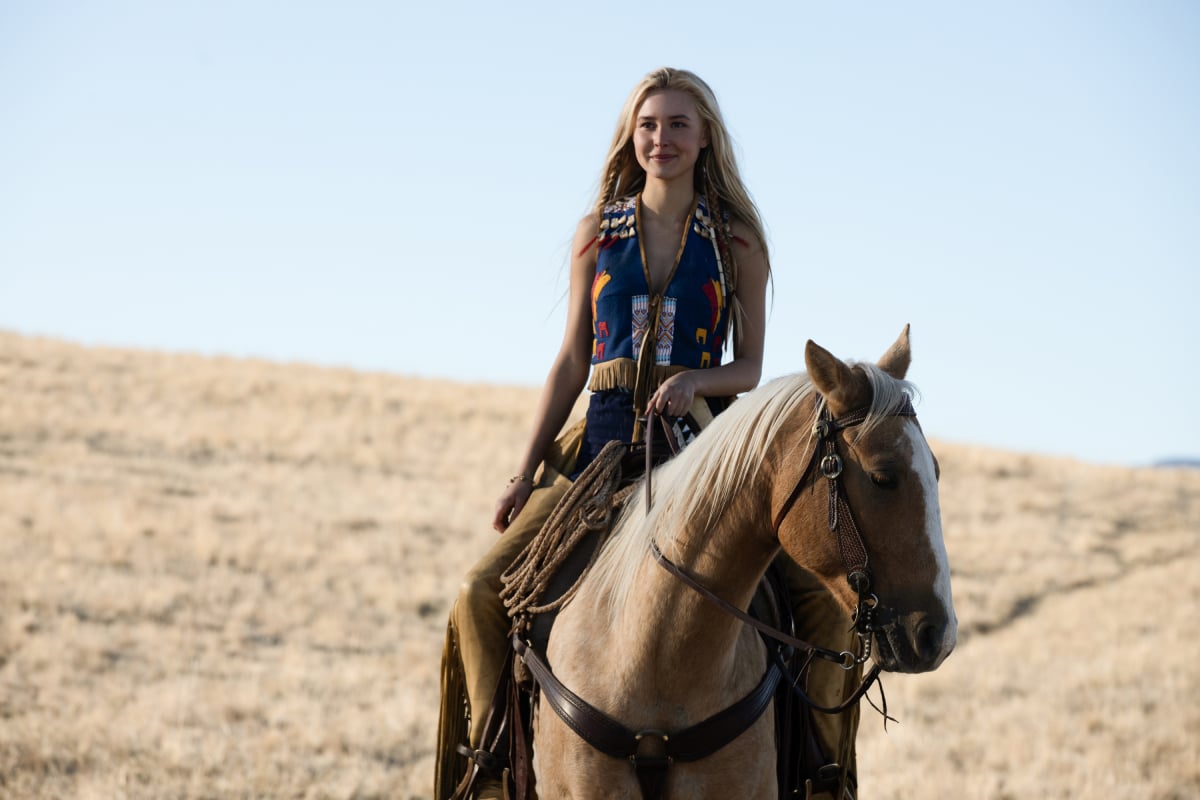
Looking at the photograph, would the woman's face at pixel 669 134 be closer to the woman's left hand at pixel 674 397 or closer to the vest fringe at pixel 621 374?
the vest fringe at pixel 621 374

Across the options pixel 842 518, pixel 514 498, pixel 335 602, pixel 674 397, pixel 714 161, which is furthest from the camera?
pixel 335 602

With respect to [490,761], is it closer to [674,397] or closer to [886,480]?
[674,397]

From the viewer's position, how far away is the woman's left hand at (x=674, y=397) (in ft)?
13.4

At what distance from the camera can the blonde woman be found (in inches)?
172

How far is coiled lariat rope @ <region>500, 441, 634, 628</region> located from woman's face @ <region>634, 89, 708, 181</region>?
112cm

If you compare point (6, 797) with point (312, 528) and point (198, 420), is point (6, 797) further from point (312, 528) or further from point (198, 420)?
point (198, 420)

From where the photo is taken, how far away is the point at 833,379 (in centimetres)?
329

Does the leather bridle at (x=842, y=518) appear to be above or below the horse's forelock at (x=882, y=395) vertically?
below

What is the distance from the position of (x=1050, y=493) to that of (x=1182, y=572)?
704 centimetres

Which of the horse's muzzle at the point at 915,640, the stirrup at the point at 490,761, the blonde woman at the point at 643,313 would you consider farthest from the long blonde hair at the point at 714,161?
the stirrup at the point at 490,761

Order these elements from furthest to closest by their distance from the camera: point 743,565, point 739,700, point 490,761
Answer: point 490,761
point 739,700
point 743,565

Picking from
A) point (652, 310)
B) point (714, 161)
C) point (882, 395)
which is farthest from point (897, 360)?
point (714, 161)

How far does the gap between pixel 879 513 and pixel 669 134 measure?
193 centimetres

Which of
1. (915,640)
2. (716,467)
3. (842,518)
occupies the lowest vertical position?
(915,640)
